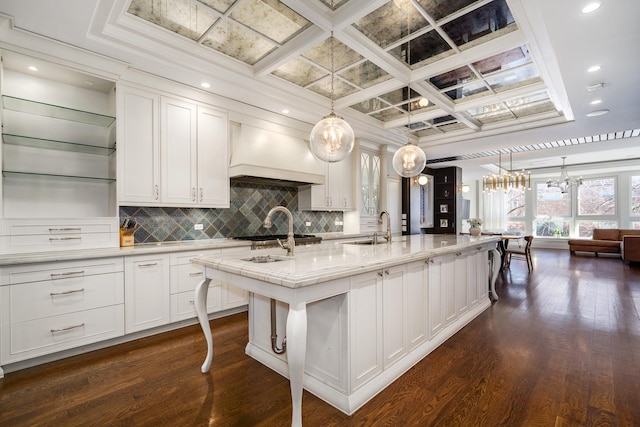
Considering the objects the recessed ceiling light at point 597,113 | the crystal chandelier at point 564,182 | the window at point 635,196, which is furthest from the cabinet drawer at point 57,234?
the window at point 635,196

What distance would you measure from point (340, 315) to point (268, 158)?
2.75 m

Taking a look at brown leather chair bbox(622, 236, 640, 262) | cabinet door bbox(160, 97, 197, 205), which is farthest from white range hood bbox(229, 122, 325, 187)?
brown leather chair bbox(622, 236, 640, 262)

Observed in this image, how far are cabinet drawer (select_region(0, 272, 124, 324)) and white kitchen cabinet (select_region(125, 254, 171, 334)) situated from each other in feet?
0.29

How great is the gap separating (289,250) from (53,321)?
6.62 feet

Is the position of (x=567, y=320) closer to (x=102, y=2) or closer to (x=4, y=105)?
(x=102, y=2)

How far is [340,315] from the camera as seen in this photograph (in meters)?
1.79

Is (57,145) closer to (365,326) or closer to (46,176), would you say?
(46,176)

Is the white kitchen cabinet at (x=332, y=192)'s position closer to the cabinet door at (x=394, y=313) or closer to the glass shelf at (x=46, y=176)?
the glass shelf at (x=46, y=176)

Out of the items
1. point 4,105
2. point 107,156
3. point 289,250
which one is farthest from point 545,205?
point 4,105

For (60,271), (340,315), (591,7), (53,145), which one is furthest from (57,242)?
(591,7)

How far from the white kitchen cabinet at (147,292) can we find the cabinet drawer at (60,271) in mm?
137

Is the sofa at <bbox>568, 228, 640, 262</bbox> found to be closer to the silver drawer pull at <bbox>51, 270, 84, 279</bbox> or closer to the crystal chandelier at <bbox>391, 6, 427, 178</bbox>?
the crystal chandelier at <bbox>391, 6, 427, 178</bbox>

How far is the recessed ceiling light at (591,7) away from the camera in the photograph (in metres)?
2.08

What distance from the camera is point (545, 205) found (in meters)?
10.6
